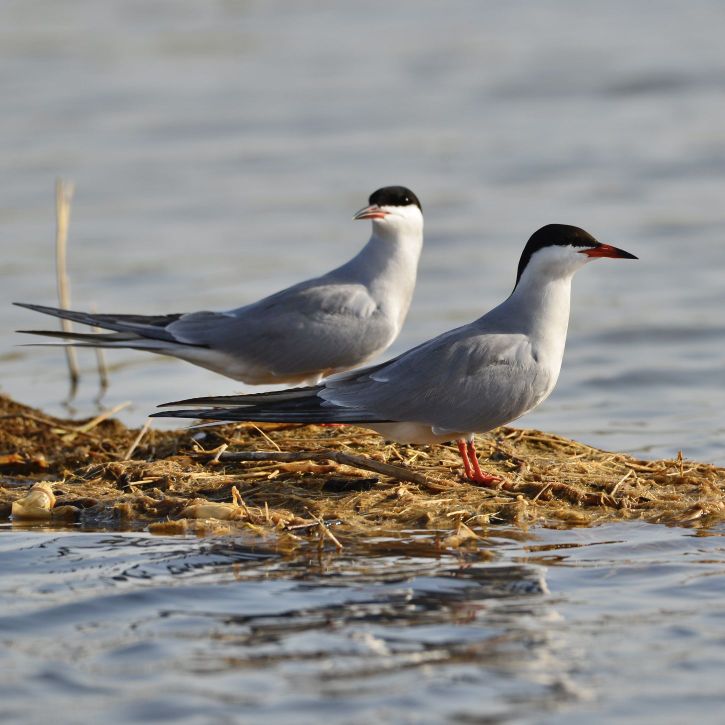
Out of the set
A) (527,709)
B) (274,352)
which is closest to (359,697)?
(527,709)

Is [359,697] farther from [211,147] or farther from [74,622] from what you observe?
[211,147]

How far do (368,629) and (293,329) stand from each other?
9.71 ft

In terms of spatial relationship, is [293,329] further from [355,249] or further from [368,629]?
[355,249]

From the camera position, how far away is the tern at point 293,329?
7.43 meters

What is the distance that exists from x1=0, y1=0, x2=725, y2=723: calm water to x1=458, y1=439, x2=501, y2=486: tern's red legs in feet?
2.09

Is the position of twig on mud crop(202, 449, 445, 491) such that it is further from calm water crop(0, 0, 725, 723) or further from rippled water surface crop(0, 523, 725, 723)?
calm water crop(0, 0, 725, 723)

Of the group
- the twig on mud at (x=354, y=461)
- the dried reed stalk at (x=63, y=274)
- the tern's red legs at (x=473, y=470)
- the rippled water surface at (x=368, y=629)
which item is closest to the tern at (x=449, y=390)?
the tern's red legs at (x=473, y=470)

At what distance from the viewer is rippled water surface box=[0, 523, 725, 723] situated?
13.7ft

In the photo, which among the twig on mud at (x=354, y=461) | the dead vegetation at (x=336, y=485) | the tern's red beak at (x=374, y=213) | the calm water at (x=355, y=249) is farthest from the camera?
the tern's red beak at (x=374, y=213)

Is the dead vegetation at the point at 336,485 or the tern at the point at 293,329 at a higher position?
the tern at the point at 293,329

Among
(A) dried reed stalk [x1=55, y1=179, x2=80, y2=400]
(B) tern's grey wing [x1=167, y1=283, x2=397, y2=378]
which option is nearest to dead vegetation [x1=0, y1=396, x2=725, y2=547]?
(B) tern's grey wing [x1=167, y1=283, x2=397, y2=378]

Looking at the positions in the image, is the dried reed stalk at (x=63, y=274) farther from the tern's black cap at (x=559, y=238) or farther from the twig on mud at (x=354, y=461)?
the tern's black cap at (x=559, y=238)

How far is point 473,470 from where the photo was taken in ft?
21.2

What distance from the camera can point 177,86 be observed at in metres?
18.2
